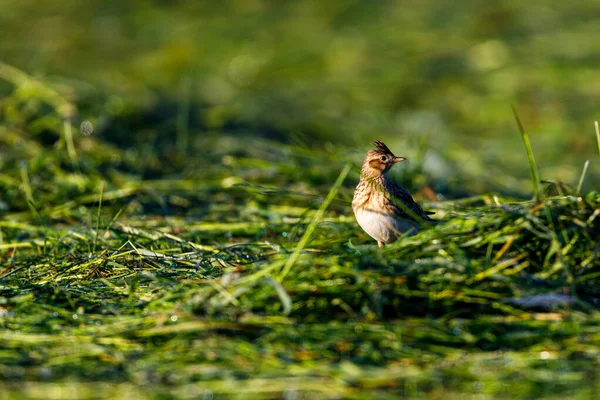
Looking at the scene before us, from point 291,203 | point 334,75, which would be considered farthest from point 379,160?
point 334,75

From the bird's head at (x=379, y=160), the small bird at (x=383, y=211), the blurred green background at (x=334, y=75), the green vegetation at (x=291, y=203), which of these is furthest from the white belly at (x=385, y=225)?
the blurred green background at (x=334, y=75)

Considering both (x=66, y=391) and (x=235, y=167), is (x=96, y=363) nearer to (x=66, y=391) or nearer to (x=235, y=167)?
(x=66, y=391)

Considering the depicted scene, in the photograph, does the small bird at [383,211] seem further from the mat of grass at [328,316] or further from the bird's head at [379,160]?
the mat of grass at [328,316]

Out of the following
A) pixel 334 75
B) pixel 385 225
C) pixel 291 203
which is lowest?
pixel 291 203

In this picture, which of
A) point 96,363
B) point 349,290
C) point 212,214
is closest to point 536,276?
point 349,290

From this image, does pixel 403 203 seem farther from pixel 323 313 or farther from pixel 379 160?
pixel 323 313

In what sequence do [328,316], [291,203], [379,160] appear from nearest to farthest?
[328,316], [379,160], [291,203]

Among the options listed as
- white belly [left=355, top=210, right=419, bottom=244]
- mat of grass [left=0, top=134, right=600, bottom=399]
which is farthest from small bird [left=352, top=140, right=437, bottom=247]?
mat of grass [left=0, top=134, right=600, bottom=399]
